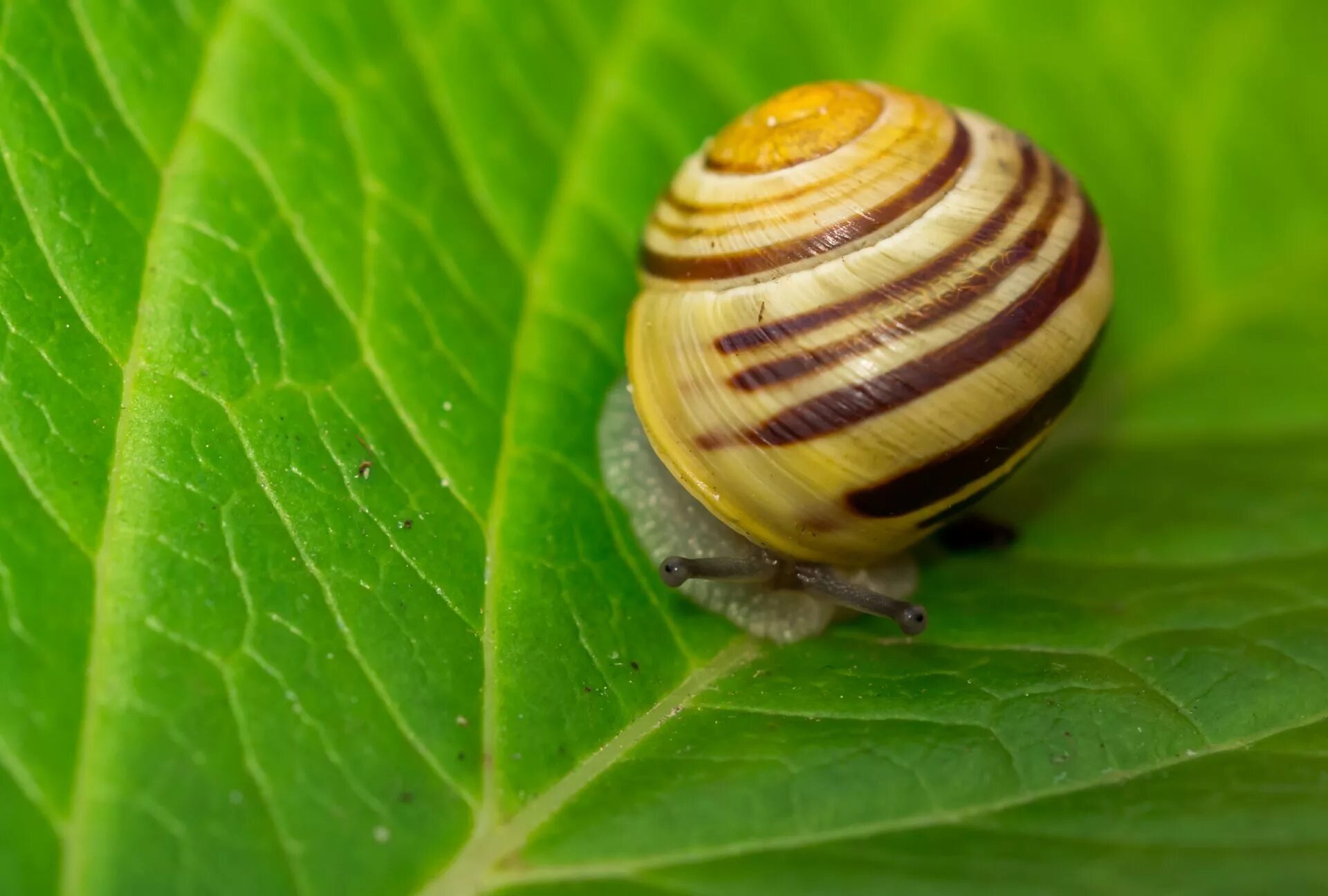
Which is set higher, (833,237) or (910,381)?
(833,237)

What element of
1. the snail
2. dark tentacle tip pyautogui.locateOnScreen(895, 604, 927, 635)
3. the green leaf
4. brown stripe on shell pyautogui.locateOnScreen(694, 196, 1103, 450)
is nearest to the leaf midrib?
the green leaf

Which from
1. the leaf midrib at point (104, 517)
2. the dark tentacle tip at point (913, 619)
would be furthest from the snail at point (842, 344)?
the leaf midrib at point (104, 517)

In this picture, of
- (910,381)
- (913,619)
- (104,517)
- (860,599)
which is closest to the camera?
(104,517)

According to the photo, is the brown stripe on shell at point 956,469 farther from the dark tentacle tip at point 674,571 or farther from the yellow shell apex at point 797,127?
the yellow shell apex at point 797,127

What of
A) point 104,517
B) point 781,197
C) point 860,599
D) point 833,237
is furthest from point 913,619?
point 104,517

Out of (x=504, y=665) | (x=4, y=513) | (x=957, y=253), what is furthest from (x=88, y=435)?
(x=957, y=253)

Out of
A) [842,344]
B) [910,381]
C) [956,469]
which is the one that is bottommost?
[956,469]

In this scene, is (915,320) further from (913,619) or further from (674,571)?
(674,571)
